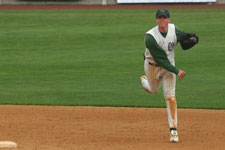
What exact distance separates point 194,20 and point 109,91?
1317cm

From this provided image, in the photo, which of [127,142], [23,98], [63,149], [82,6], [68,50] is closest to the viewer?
[63,149]

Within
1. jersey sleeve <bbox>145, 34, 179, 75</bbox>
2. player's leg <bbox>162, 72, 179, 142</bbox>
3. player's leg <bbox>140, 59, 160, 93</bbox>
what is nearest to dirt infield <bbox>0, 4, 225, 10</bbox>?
player's leg <bbox>140, 59, 160, 93</bbox>

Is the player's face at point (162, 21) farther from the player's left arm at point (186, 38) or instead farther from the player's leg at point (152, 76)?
the player's leg at point (152, 76)

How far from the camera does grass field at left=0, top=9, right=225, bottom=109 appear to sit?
13.2m

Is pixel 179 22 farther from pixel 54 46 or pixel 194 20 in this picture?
pixel 54 46

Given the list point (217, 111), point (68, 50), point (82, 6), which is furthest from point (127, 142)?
point (82, 6)

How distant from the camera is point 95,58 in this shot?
1864 cm

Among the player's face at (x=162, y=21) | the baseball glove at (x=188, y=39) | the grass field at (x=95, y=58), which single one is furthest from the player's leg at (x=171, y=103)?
the grass field at (x=95, y=58)

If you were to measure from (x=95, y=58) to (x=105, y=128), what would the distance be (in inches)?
349

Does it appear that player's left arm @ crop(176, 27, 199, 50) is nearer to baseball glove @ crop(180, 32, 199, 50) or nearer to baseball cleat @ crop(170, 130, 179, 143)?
baseball glove @ crop(180, 32, 199, 50)

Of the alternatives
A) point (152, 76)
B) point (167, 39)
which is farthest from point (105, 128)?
point (167, 39)

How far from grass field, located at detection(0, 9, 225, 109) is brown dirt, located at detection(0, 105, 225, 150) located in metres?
0.94

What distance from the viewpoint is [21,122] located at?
1045 centimetres

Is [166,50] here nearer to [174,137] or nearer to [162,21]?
[162,21]
